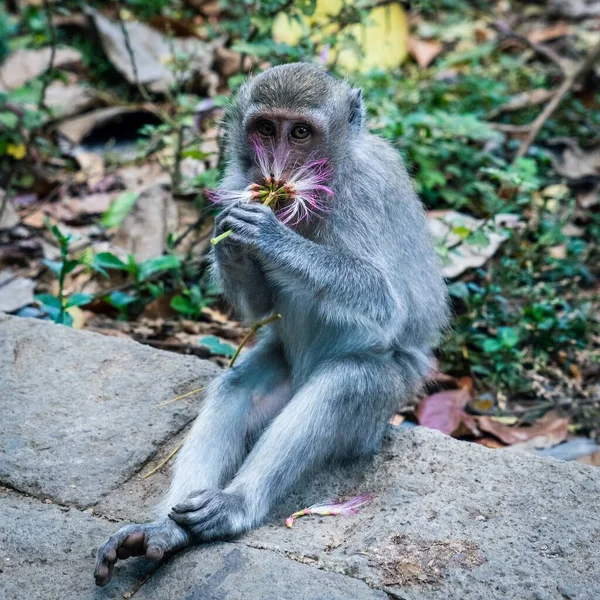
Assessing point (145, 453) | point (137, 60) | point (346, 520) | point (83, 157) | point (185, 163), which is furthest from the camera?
point (137, 60)

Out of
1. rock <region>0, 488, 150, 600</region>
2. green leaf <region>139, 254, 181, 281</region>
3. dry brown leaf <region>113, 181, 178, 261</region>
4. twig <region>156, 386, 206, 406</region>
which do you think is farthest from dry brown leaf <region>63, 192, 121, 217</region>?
rock <region>0, 488, 150, 600</region>

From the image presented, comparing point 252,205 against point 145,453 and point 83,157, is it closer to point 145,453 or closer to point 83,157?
point 145,453

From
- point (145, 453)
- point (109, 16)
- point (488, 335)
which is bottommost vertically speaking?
point (488, 335)

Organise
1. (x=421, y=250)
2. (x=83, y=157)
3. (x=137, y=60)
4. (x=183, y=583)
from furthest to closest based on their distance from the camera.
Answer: (x=137, y=60) < (x=83, y=157) < (x=421, y=250) < (x=183, y=583)

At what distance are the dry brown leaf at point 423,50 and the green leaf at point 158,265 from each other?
5574 mm

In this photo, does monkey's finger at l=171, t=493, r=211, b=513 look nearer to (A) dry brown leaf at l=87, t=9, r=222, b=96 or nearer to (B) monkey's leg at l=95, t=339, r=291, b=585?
(B) monkey's leg at l=95, t=339, r=291, b=585

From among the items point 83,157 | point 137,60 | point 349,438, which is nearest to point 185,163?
point 83,157

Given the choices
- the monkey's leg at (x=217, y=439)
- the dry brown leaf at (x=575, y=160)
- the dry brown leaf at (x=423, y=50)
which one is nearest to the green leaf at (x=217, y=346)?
the monkey's leg at (x=217, y=439)

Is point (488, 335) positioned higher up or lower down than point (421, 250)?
lower down

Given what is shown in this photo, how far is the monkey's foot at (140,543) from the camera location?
3639mm

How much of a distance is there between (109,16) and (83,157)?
289 cm

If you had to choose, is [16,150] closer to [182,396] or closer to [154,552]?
[182,396]

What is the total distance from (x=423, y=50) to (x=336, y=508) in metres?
8.21

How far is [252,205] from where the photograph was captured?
4449mm
